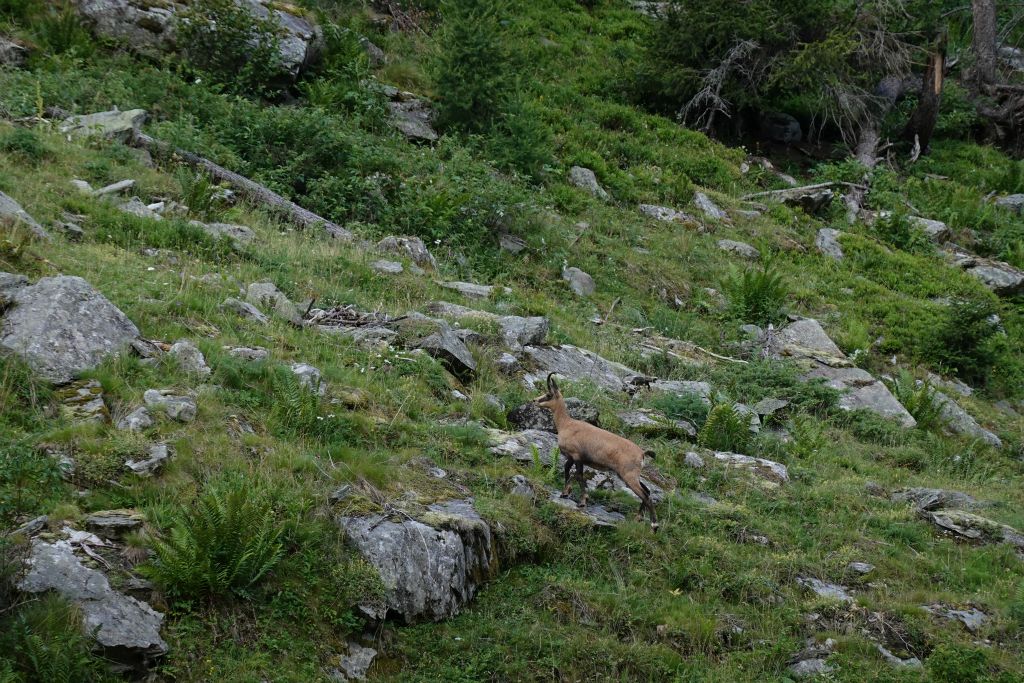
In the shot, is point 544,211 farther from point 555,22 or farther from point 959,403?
point 555,22

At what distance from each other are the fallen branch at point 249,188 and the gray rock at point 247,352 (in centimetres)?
528

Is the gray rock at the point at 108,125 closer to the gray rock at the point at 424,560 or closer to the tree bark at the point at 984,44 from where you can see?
the gray rock at the point at 424,560

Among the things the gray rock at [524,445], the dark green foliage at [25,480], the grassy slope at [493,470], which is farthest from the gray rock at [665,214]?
the dark green foliage at [25,480]

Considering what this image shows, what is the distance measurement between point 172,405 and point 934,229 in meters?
18.4

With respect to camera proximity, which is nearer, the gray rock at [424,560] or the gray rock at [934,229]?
the gray rock at [424,560]

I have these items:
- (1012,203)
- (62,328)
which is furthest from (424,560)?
(1012,203)

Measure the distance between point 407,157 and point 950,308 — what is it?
33.1 ft

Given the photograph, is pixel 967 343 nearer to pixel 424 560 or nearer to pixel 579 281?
pixel 579 281

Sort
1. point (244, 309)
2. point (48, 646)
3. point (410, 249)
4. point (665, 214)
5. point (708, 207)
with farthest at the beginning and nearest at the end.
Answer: point (708, 207), point (665, 214), point (410, 249), point (244, 309), point (48, 646)

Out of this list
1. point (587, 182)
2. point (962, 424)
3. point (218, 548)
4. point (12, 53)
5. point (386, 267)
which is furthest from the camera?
point (587, 182)

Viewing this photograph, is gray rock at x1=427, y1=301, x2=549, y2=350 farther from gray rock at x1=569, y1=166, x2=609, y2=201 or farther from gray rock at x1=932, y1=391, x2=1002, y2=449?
gray rock at x1=569, y1=166, x2=609, y2=201

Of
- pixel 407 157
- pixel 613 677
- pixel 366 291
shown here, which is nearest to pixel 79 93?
pixel 407 157

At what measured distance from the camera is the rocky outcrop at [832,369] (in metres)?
13.4

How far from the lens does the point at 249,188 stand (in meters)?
14.4
